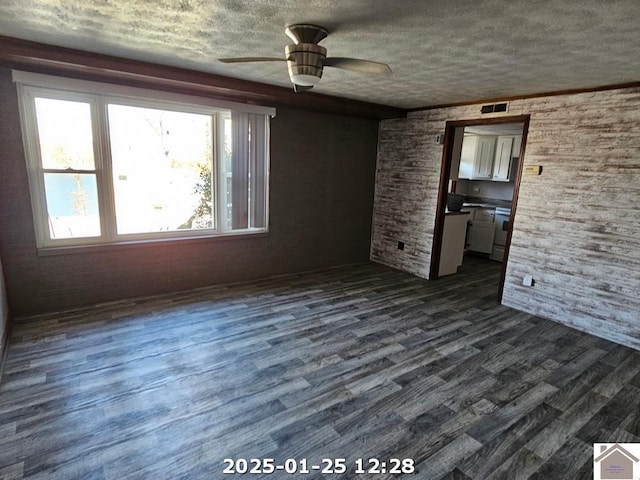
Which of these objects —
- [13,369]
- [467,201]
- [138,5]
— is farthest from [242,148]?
[467,201]

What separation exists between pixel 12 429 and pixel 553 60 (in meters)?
4.09

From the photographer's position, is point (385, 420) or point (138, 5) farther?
point (385, 420)

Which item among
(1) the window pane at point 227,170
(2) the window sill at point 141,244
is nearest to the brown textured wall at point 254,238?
(2) the window sill at point 141,244

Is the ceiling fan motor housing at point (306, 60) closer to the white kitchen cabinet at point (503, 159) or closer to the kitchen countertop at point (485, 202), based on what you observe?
the kitchen countertop at point (485, 202)

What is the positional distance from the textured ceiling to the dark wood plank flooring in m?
2.27

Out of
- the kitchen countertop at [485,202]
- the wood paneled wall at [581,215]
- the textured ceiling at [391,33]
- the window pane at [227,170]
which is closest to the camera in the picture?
the textured ceiling at [391,33]

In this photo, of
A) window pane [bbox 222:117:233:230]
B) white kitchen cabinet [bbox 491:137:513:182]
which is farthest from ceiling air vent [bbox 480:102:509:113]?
window pane [bbox 222:117:233:230]

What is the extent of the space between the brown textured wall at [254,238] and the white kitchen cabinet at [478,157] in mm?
2265

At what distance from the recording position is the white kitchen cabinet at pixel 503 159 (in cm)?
607

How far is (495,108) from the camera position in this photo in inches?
157

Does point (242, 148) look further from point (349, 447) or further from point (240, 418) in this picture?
point (349, 447)

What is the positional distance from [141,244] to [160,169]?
2.73 ft

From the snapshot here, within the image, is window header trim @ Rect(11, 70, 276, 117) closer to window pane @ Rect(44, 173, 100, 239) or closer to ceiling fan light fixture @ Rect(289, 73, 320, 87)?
window pane @ Rect(44, 173, 100, 239)

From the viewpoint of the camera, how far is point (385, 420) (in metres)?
2.16
